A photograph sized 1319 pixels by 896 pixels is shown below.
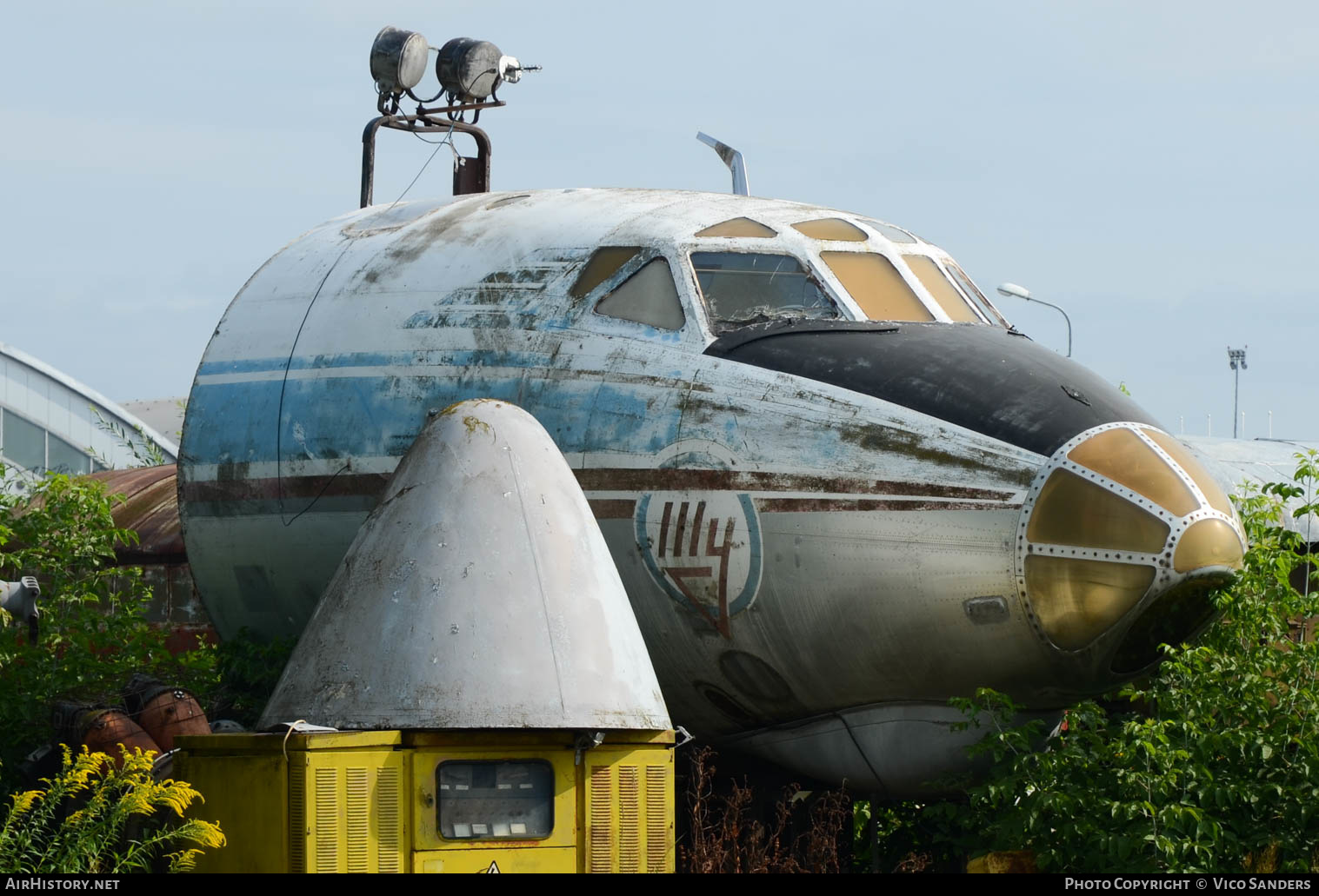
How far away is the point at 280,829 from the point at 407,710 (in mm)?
872

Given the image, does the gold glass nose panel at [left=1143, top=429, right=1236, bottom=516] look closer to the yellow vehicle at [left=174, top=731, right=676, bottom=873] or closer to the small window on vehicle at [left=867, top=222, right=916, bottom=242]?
the small window on vehicle at [left=867, top=222, right=916, bottom=242]

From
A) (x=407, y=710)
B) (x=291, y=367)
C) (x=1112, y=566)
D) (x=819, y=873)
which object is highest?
(x=291, y=367)

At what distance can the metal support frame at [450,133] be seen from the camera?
17719 mm

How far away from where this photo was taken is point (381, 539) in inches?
431

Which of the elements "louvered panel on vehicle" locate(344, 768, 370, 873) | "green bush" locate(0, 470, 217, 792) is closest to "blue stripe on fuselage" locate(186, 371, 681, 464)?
"green bush" locate(0, 470, 217, 792)

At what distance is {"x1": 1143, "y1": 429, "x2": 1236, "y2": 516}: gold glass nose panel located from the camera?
11.2 metres

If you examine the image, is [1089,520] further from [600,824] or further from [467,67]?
[467,67]

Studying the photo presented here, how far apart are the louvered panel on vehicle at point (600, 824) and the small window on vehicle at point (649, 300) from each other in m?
3.32

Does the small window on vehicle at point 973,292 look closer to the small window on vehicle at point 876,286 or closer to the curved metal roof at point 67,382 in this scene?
the small window on vehicle at point 876,286

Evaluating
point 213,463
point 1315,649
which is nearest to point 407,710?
point 213,463

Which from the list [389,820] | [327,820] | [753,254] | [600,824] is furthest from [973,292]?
[327,820]

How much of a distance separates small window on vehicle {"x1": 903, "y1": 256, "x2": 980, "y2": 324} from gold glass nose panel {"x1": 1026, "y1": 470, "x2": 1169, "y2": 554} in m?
2.47

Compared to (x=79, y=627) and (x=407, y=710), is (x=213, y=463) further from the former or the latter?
(x=407, y=710)

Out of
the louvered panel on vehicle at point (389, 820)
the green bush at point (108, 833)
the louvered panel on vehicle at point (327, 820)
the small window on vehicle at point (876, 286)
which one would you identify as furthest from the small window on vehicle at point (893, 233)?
the green bush at point (108, 833)
